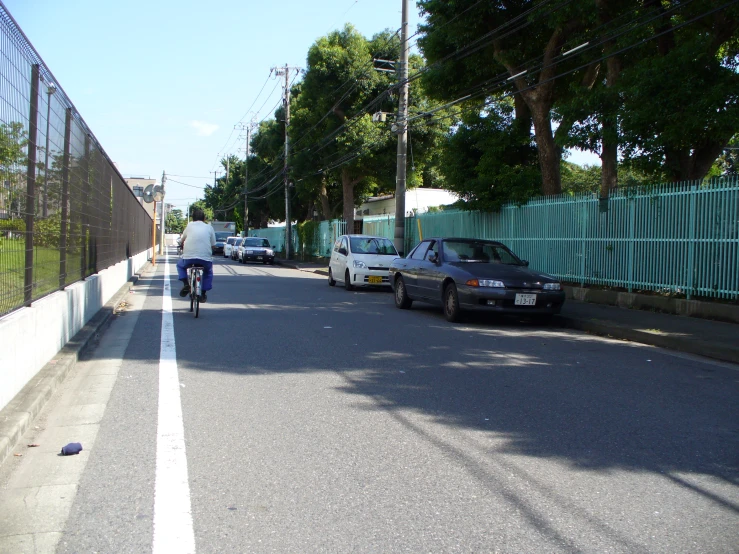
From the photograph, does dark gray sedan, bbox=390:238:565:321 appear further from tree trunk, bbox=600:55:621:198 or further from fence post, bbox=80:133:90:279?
fence post, bbox=80:133:90:279

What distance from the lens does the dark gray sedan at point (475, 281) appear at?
11492mm

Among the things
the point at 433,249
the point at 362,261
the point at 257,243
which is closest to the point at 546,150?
the point at 362,261

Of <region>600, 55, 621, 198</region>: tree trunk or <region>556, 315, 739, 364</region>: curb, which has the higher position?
<region>600, 55, 621, 198</region>: tree trunk

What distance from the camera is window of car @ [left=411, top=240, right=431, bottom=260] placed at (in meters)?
13.9

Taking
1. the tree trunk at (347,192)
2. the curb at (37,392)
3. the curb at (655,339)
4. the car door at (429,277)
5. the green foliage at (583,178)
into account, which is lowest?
the curb at (37,392)

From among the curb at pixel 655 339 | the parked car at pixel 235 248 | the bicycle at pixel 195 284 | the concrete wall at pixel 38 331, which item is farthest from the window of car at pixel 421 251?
the parked car at pixel 235 248

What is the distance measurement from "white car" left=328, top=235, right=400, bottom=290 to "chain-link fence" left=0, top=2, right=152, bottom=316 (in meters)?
8.51

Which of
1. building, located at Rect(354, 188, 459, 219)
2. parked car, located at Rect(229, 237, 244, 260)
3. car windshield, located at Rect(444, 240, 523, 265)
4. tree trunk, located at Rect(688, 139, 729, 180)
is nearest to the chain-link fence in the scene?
car windshield, located at Rect(444, 240, 523, 265)

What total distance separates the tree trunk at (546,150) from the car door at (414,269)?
232 inches

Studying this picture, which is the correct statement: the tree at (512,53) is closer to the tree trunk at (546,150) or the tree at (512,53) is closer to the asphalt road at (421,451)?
the tree trunk at (546,150)

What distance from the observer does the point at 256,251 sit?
39.9 metres

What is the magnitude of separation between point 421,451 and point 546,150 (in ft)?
49.1

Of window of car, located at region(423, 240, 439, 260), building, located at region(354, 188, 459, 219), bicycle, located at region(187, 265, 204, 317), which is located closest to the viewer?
Answer: bicycle, located at region(187, 265, 204, 317)

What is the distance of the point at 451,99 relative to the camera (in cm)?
2211
